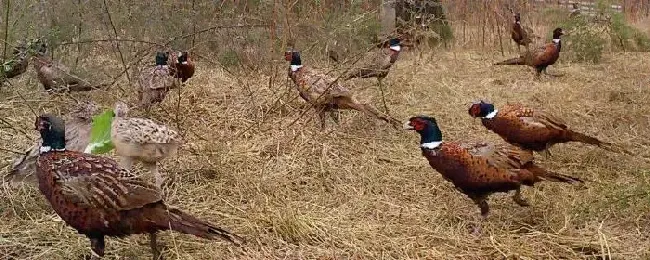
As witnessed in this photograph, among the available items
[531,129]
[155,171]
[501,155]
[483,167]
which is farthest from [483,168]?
[155,171]

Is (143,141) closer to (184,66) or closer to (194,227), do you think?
(194,227)

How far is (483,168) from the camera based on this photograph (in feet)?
14.0

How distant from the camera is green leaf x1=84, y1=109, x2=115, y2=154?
15.3 ft

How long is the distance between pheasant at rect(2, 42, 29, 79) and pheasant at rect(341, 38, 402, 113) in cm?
295

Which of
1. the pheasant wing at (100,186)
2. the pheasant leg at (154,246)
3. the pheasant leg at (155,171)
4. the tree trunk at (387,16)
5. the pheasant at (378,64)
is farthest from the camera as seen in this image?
the tree trunk at (387,16)

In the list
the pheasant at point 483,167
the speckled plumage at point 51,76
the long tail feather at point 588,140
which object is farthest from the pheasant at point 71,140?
the long tail feather at point 588,140

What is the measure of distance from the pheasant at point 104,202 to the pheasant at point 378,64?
3.82m

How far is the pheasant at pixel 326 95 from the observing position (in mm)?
6364

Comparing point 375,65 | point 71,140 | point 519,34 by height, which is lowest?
point 519,34

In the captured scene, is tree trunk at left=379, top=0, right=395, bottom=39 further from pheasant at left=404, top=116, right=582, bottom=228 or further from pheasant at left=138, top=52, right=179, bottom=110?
pheasant at left=404, top=116, right=582, bottom=228

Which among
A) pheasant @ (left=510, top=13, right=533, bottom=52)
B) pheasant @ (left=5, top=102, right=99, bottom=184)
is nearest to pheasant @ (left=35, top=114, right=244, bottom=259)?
pheasant @ (left=5, top=102, right=99, bottom=184)

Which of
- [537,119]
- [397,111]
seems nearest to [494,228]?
[537,119]

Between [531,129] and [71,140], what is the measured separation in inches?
130

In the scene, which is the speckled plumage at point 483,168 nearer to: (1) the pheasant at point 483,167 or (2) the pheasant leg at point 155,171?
(1) the pheasant at point 483,167
